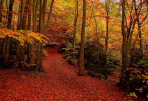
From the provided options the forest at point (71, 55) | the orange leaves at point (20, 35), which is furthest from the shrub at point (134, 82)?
the orange leaves at point (20, 35)

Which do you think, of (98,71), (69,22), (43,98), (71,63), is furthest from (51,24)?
(43,98)

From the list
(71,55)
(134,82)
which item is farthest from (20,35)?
(71,55)

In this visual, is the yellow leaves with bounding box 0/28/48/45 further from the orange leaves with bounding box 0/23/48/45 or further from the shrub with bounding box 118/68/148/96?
the shrub with bounding box 118/68/148/96

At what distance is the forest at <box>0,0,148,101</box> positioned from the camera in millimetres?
4484

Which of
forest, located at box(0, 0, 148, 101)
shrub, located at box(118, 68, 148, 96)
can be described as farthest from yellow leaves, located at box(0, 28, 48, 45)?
shrub, located at box(118, 68, 148, 96)

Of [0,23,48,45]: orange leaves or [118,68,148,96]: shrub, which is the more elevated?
[0,23,48,45]: orange leaves

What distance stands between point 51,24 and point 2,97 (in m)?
8.97

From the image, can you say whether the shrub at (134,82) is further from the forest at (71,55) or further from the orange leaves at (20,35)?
the orange leaves at (20,35)

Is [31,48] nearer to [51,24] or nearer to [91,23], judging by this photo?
[51,24]

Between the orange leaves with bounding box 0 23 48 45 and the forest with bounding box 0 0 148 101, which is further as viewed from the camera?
the forest with bounding box 0 0 148 101

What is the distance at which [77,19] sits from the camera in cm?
1339

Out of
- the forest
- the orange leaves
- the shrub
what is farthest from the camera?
the shrub

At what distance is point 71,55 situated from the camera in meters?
13.6

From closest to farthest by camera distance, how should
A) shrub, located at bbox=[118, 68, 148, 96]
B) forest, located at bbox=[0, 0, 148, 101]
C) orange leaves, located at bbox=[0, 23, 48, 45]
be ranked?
orange leaves, located at bbox=[0, 23, 48, 45], forest, located at bbox=[0, 0, 148, 101], shrub, located at bbox=[118, 68, 148, 96]
